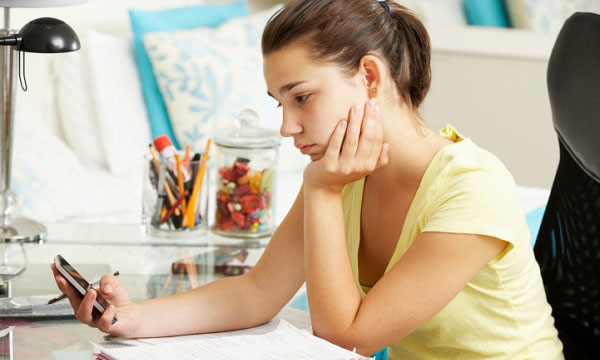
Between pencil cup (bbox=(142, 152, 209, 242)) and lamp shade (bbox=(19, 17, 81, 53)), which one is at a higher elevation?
lamp shade (bbox=(19, 17, 81, 53))

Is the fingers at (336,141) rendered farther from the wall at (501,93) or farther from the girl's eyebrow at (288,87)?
the wall at (501,93)

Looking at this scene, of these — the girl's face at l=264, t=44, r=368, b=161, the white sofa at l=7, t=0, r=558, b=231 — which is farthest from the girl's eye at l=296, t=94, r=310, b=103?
the white sofa at l=7, t=0, r=558, b=231

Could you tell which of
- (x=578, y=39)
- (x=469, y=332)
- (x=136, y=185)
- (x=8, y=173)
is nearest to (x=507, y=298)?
(x=469, y=332)

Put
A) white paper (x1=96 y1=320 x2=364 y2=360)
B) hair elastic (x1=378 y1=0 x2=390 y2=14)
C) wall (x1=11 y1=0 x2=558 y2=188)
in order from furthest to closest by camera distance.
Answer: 1. wall (x1=11 y1=0 x2=558 y2=188)
2. hair elastic (x1=378 y1=0 x2=390 y2=14)
3. white paper (x1=96 y1=320 x2=364 y2=360)

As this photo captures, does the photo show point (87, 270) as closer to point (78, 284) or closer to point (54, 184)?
point (78, 284)

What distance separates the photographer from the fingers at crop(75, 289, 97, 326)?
1033 millimetres

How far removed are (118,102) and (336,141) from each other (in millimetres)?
1520

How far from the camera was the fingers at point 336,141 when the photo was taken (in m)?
1.07

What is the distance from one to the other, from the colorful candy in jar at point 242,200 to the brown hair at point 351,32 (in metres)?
0.48

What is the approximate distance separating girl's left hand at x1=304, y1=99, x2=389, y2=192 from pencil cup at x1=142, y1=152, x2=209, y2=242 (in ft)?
1.65

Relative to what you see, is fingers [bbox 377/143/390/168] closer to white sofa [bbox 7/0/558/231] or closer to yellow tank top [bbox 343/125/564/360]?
yellow tank top [bbox 343/125/564/360]

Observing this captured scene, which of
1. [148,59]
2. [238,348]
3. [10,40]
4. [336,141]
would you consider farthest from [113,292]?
[148,59]

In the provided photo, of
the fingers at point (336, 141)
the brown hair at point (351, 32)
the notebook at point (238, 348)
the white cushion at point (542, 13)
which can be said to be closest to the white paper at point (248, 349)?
the notebook at point (238, 348)

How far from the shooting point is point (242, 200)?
5.10ft
